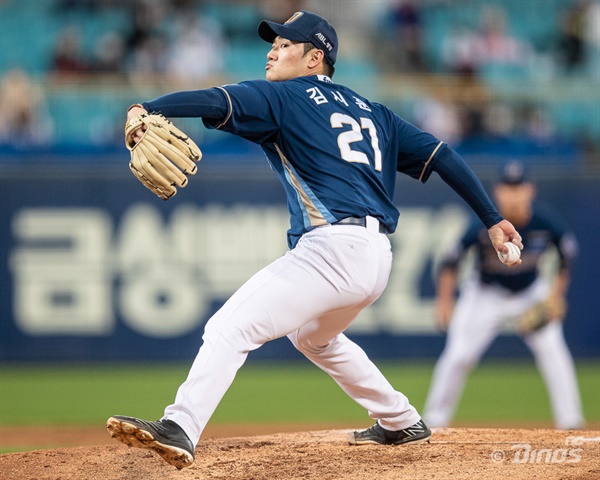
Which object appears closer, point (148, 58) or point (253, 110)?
point (253, 110)

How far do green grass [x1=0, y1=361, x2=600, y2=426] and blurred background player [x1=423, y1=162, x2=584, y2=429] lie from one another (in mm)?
632

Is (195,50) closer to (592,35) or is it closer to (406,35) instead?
(406,35)

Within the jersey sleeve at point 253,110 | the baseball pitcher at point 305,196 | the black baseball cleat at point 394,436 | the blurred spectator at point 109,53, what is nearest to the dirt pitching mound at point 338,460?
the black baseball cleat at point 394,436

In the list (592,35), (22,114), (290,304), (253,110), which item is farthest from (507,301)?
(592,35)

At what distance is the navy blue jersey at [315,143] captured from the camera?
4363mm

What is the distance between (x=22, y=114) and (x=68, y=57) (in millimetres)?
1620

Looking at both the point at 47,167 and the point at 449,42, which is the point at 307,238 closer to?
the point at 47,167

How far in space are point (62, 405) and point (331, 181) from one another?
19.3 ft

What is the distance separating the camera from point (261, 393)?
1027 centimetres

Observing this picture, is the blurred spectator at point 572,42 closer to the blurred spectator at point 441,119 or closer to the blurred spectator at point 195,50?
the blurred spectator at point 441,119

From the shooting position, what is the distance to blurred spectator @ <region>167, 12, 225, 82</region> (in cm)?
1310

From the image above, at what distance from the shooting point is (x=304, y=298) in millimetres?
4332

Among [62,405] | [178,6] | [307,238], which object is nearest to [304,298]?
[307,238]

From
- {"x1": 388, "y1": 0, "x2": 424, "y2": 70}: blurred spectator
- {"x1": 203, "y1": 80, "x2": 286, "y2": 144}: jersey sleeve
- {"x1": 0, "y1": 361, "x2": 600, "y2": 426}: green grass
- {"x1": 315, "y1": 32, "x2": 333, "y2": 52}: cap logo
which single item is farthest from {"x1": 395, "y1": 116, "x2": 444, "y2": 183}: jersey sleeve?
{"x1": 388, "y1": 0, "x2": 424, "y2": 70}: blurred spectator
